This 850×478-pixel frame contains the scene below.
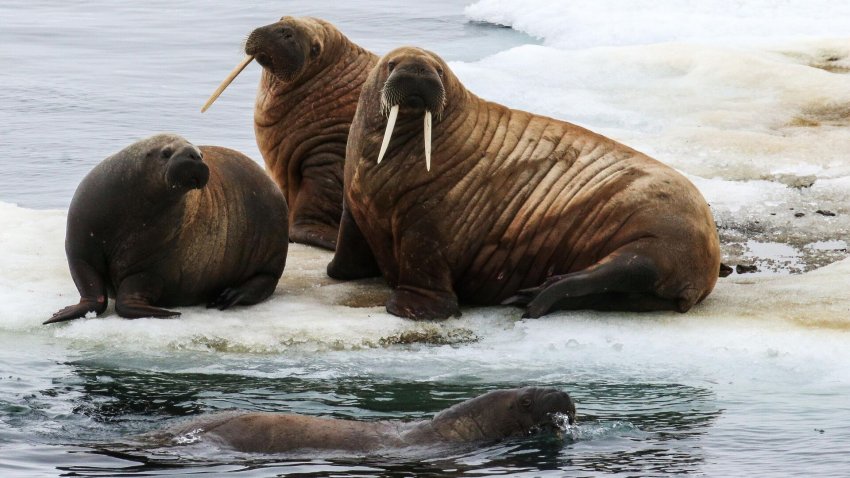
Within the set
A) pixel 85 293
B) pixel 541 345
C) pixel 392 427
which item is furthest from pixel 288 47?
pixel 392 427

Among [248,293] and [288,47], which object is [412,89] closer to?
[248,293]

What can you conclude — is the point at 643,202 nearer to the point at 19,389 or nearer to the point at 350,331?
the point at 350,331

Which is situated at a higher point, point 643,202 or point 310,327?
point 643,202

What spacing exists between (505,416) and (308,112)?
428 centimetres

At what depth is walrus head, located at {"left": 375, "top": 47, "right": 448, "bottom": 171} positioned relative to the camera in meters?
8.28

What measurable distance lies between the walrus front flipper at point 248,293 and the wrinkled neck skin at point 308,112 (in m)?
1.62

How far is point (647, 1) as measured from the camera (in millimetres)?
→ 24531

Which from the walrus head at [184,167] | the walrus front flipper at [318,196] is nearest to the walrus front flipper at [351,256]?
the walrus front flipper at [318,196]

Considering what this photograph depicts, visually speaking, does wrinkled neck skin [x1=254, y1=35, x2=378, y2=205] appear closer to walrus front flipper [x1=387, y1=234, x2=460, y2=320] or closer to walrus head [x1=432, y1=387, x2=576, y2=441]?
walrus front flipper [x1=387, y1=234, x2=460, y2=320]

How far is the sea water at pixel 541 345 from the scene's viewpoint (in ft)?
20.5

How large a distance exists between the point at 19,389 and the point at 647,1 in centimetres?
1887

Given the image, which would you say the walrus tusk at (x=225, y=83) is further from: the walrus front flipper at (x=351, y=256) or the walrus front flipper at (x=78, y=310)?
the walrus front flipper at (x=78, y=310)

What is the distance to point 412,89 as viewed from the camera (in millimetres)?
8320

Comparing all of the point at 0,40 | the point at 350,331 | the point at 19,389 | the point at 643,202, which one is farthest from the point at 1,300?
the point at 0,40
